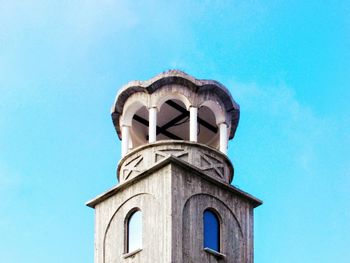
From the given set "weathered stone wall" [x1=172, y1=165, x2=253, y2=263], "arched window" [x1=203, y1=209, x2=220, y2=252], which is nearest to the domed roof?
"weathered stone wall" [x1=172, y1=165, x2=253, y2=263]

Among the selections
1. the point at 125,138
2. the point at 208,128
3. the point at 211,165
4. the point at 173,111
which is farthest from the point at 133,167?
the point at 208,128

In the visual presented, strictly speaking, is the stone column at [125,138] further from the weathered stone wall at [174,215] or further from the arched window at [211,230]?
the arched window at [211,230]

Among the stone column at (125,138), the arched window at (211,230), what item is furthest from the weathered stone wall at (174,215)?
the stone column at (125,138)

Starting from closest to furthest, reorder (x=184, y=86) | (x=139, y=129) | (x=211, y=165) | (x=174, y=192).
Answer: (x=174, y=192) < (x=211, y=165) < (x=184, y=86) < (x=139, y=129)

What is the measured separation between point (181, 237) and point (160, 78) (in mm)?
6191

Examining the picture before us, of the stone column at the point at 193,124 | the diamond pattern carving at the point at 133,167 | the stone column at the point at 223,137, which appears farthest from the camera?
the stone column at the point at 223,137

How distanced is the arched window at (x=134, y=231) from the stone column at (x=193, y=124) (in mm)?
3328

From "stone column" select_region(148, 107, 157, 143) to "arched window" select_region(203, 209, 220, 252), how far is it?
3347 mm

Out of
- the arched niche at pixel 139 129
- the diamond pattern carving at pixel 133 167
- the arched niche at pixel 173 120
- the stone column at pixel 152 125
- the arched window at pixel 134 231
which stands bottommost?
the arched window at pixel 134 231

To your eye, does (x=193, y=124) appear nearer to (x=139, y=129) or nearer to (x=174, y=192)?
(x=174, y=192)

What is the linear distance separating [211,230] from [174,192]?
1.94m

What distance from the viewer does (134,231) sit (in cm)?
3219

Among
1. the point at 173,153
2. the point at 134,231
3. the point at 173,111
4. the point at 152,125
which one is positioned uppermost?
the point at 173,111

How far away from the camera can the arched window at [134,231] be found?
31875mm
